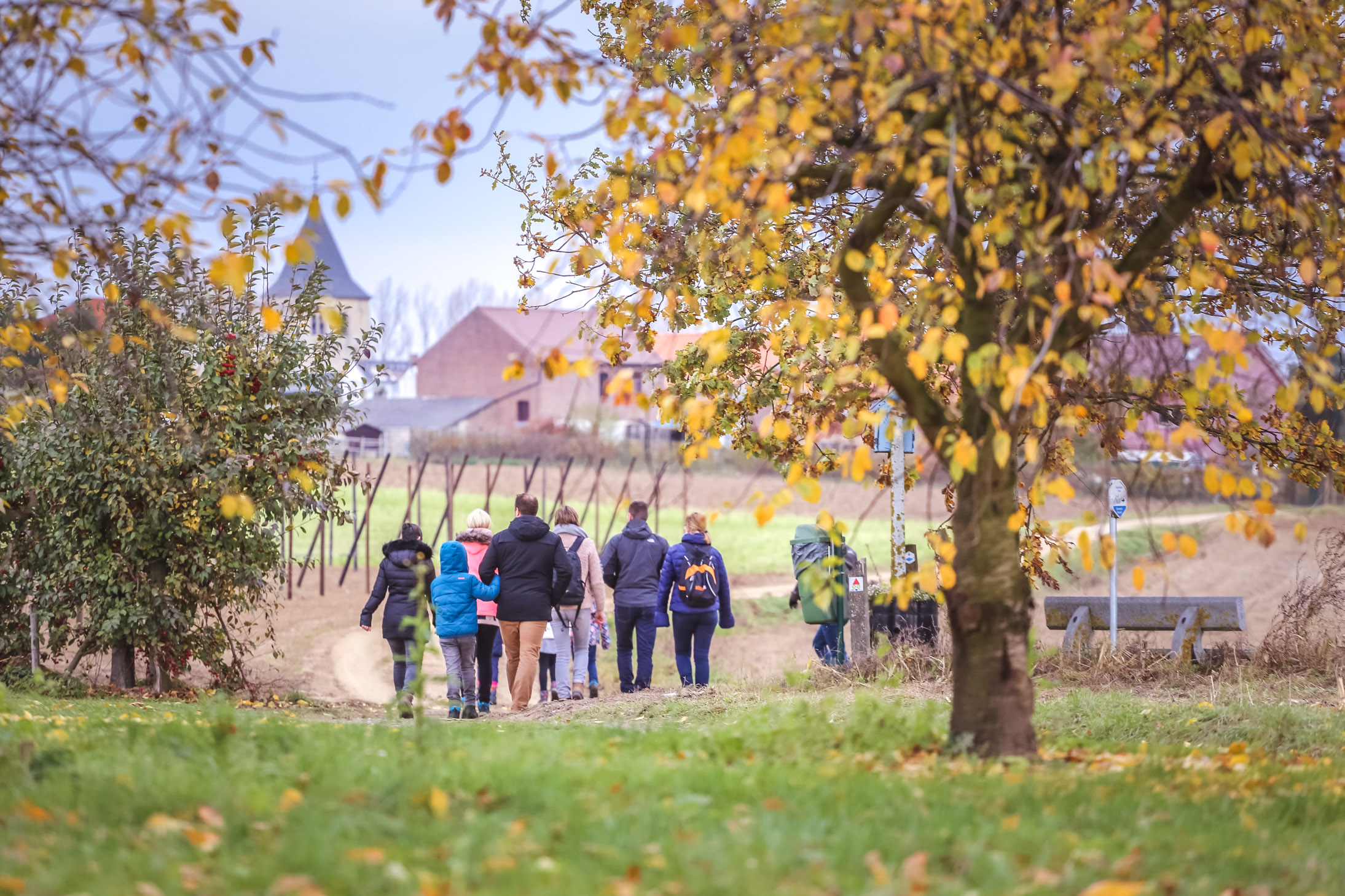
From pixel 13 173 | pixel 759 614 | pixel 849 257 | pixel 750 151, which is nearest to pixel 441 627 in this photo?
pixel 13 173

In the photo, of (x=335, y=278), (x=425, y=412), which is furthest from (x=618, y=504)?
(x=335, y=278)

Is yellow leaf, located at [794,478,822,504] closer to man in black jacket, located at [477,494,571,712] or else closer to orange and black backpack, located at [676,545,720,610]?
man in black jacket, located at [477,494,571,712]

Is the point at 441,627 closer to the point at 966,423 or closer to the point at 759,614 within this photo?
the point at 966,423

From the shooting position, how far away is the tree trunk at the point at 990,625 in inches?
197

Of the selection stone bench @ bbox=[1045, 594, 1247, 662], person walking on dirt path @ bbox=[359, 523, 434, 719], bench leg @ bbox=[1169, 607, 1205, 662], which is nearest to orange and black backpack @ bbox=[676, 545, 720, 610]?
person walking on dirt path @ bbox=[359, 523, 434, 719]

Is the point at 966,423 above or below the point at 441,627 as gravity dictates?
above

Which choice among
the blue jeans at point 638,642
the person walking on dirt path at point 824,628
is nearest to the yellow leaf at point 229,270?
the blue jeans at point 638,642

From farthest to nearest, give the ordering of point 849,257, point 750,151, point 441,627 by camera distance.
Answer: point 441,627
point 849,257
point 750,151

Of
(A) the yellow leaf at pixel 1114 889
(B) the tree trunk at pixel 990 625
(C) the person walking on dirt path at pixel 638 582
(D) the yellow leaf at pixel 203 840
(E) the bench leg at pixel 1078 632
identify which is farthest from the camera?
(C) the person walking on dirt path at pixel 638 582

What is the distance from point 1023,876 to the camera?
325 centimetres

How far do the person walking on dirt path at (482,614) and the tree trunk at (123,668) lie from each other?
340 cm

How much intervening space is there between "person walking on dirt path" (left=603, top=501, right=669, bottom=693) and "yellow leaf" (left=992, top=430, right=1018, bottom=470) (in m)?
6.50

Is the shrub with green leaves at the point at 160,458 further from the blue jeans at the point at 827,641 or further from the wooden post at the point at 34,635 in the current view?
the blue jeans at the point at 827,641

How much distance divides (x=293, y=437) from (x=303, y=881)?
790 centimetres
